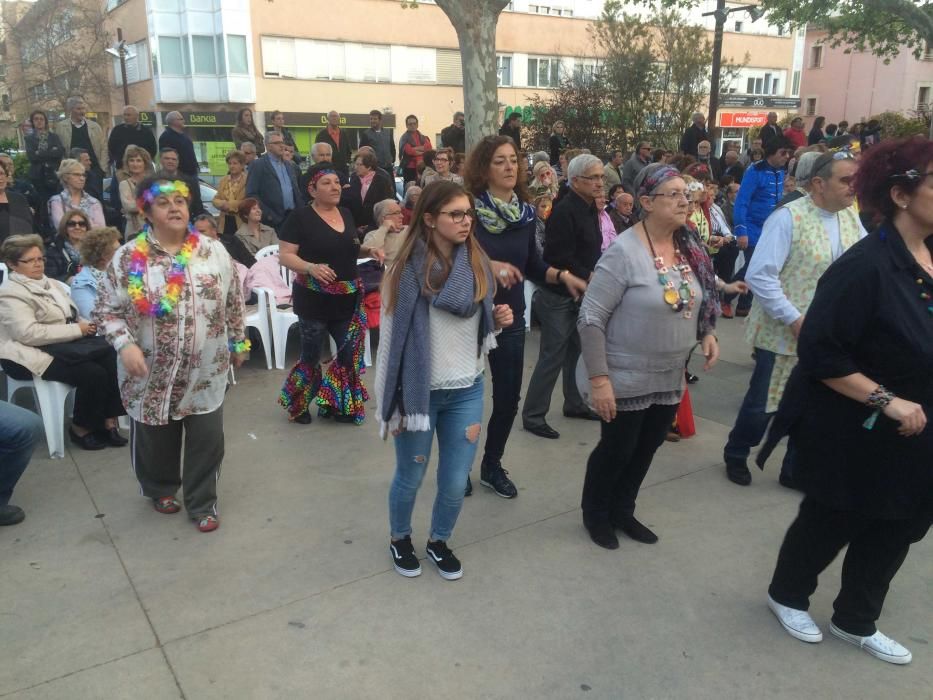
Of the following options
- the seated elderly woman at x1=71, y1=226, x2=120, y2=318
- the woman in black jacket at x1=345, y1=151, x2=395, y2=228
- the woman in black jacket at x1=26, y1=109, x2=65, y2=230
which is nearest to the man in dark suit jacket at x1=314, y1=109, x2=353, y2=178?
the woman in black jacket at x1=345, y1=151, x2=395, y2=228

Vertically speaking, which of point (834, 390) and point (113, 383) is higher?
point (834, 390)

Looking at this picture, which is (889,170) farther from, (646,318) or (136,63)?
(136,63)

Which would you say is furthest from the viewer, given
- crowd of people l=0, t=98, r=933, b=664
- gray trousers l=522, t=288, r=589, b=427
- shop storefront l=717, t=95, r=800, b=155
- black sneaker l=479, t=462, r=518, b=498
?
shop storefront l=717, t=95, r=800, b=155

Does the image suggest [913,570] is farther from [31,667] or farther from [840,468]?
[31,667]

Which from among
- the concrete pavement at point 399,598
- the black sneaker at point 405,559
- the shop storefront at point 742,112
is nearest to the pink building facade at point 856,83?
the shop storefront at point 742,112

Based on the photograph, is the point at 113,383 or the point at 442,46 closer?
the point at 113,383

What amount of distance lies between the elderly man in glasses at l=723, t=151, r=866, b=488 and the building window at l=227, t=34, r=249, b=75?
1295 inches

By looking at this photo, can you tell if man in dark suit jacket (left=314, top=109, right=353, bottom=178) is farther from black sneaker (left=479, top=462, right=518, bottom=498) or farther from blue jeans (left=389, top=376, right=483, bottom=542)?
blue jeans (left=389, top=376, right=483, bottom=542)

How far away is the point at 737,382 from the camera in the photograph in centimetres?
617

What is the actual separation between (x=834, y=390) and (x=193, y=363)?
2808 mm

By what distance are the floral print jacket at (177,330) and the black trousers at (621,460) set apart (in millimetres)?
1903

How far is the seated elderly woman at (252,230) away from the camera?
7254 mm

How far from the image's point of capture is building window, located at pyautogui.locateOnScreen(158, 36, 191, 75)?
1316 inches

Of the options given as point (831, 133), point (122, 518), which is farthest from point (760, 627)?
point (831, 133)
